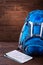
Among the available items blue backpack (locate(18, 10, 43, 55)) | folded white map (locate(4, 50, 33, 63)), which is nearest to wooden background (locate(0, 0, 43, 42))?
blue backpack (locate(18, 10, 43, 55))

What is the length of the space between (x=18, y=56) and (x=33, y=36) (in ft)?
0.73

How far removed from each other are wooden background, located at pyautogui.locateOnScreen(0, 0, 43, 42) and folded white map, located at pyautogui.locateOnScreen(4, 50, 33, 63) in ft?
1.33

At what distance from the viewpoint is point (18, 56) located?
1.62m

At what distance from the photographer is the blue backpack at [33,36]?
1.62 m

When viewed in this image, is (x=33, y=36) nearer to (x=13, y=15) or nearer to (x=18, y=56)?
(x=18, y=56)

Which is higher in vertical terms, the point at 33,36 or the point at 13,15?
the point at 13,15

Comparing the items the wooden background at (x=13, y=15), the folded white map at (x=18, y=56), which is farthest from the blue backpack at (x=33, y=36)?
the wooden background at (x=13, y=15)

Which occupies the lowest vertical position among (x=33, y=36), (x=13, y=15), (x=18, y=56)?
(x=18, y=56)

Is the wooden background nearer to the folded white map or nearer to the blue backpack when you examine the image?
the blue backpack

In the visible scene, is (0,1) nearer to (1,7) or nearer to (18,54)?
(1,7)

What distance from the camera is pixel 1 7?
200 centimetres

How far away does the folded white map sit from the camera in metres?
1.57

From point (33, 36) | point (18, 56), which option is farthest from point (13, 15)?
point (18, 56)

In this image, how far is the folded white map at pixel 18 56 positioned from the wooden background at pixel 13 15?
16.0 inches
